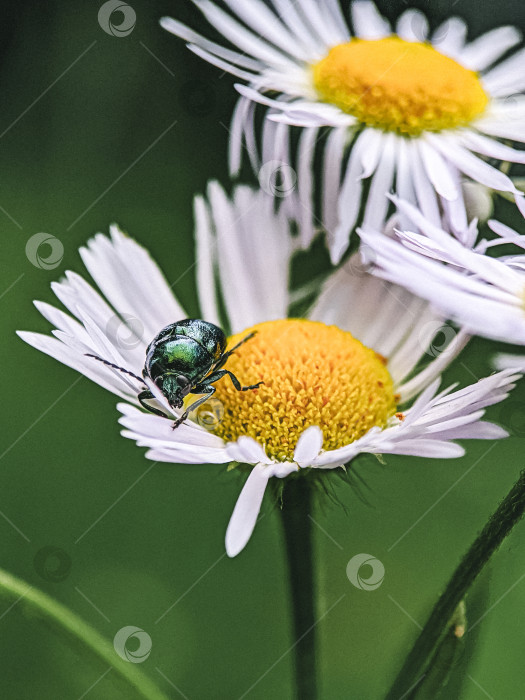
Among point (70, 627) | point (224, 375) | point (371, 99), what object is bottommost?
point (70, 627)

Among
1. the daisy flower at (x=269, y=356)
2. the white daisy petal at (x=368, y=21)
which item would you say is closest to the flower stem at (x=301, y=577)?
the daisy flower at (x=269, y=356)

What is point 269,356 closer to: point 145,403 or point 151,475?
point 145,403

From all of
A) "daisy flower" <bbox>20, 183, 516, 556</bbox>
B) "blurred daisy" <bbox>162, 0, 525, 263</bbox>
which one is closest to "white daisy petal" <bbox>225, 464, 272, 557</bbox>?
"daisy flower" <bbox>20, 183, 516, 556</bbox>

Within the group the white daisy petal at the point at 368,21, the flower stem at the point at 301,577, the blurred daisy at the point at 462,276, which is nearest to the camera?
the blurred daisy at the point at 462,276

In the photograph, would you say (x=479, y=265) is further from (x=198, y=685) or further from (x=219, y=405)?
(x=198, y=685)

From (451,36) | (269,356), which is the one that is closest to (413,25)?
(451,36)

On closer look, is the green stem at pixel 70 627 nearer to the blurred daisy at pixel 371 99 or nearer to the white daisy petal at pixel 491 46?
the blurred daisy at pixel 371 99

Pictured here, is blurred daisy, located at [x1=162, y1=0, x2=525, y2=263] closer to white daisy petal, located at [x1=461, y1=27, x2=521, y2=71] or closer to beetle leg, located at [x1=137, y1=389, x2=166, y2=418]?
white daisy petal, located at [x1=461, y1=27, x2=521, y2=71]
